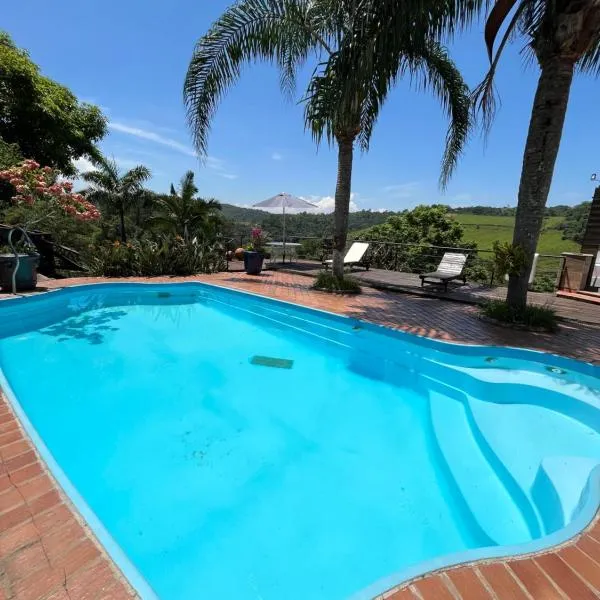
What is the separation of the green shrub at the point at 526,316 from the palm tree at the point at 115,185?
2137 centimetres

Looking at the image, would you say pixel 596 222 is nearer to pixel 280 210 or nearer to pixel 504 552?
pixel 280 210

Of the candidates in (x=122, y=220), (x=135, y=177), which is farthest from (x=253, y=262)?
(x=135, y=177)

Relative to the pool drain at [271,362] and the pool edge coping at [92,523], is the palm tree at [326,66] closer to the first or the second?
the pool drain at [271,362]

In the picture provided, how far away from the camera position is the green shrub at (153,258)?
1023cm

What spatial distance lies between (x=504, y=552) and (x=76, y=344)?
654 cm

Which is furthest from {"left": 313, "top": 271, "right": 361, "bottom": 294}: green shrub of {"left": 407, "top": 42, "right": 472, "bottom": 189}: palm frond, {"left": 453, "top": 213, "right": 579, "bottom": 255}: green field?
{"left": 453, "top": 213, "right": 579, "bottom": 255}: green field

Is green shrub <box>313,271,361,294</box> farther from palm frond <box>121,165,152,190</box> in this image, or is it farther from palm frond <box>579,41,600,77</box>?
palm frond <box>121,165,152,190</box>

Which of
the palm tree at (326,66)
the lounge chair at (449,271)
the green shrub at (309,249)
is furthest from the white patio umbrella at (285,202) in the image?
the lounge chair at (449,271)

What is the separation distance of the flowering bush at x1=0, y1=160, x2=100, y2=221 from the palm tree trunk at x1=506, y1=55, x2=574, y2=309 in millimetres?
10426

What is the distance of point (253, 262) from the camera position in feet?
37.2

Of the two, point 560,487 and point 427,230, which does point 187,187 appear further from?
point 427,230

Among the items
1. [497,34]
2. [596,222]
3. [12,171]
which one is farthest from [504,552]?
[12,171]

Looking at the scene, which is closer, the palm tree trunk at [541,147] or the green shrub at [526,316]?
the palm tree trunk at [541,147]

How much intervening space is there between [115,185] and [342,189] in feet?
63.9
